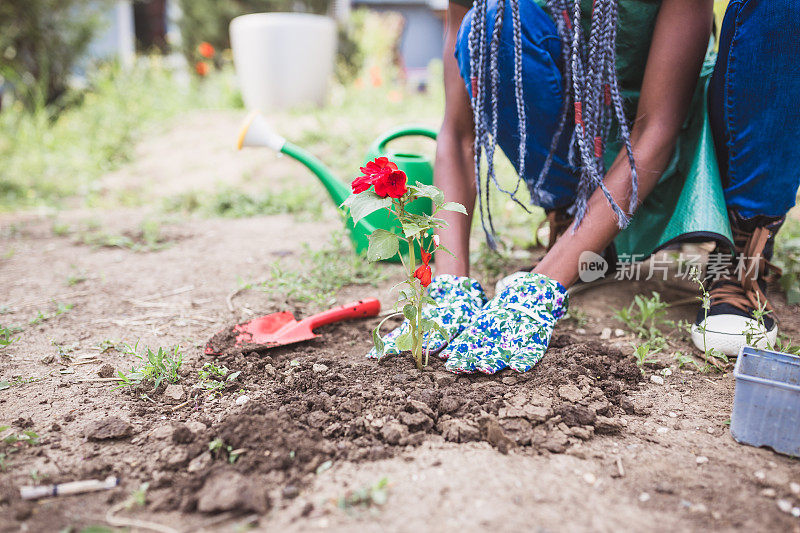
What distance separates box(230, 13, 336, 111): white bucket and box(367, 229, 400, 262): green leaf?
176 inches

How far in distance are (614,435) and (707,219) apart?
0.65 metres

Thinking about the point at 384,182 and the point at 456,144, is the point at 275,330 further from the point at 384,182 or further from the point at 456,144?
the point at 456,144

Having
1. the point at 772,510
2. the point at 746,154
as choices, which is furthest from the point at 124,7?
the point at 772,510

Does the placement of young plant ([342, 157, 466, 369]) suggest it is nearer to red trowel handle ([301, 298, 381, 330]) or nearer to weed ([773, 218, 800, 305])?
red trowel handle ([301, 298, 381, 330])

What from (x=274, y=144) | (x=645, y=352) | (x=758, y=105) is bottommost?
(x=645, y=352)

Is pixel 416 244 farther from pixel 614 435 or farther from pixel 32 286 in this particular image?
pixel 32 286

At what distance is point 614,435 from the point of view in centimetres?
113

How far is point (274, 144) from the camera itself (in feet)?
6.67

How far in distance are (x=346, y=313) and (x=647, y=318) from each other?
839mm

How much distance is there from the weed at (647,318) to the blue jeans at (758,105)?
33 centimetres

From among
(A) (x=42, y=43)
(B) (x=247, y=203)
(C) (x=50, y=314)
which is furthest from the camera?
(A) (x=42, y=43)

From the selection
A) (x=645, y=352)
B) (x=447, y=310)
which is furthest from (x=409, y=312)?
(x=645, y=352)

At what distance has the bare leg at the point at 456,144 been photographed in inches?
65.2

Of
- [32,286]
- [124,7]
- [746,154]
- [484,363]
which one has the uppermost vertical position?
[124,7]
